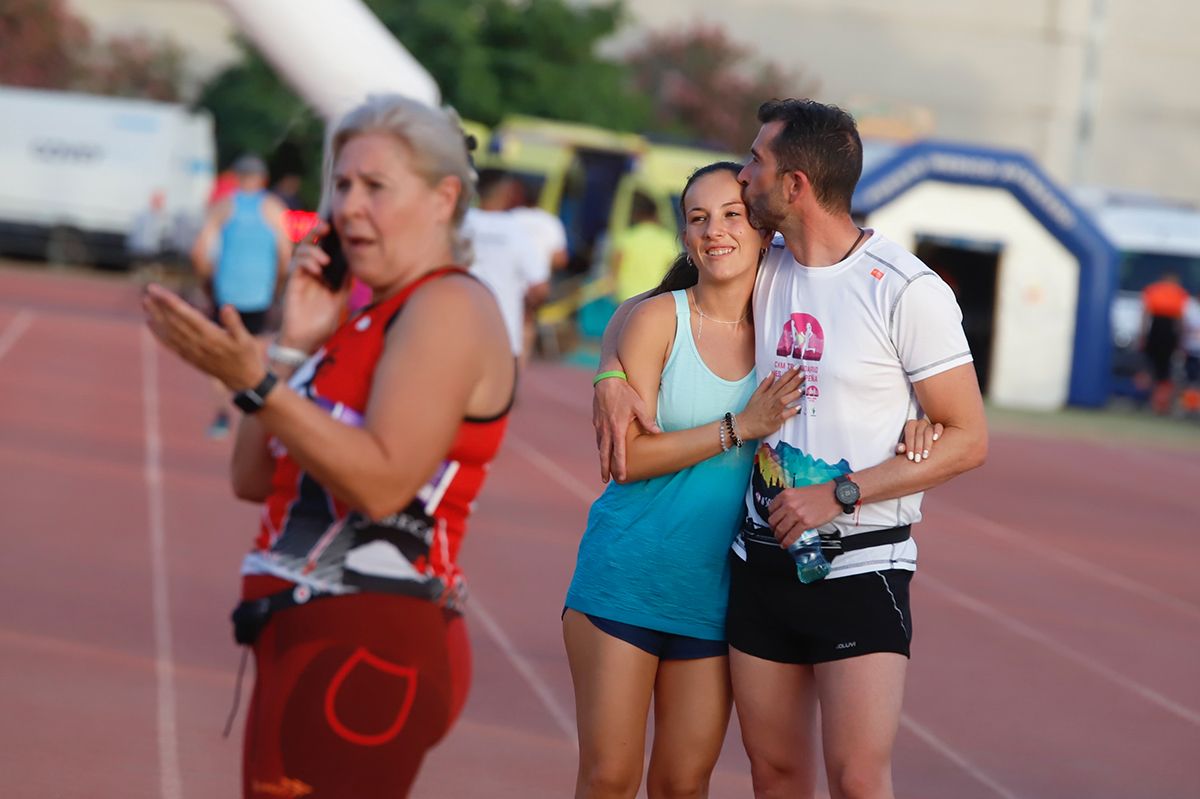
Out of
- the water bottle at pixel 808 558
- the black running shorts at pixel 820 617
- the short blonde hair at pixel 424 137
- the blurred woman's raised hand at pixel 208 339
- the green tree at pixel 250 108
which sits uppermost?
the green tree at pixel 250 108

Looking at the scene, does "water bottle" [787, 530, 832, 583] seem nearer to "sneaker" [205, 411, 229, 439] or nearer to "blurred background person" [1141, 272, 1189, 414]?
"sneaker" [205, 411, 229, 439]

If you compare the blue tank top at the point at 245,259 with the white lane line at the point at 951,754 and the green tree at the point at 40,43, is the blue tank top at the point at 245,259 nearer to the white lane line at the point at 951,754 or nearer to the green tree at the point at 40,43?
the white lane line at the point at 951,754

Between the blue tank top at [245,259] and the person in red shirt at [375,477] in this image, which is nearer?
the person in red shirt at [375,477]

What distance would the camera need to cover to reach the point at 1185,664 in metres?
8.74

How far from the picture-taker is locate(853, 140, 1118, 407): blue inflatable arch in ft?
75.5

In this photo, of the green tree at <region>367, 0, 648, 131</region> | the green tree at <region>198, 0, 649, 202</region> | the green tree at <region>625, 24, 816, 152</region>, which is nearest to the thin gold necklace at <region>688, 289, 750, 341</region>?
the green tree at <region>198, 0, 649, 202</region>

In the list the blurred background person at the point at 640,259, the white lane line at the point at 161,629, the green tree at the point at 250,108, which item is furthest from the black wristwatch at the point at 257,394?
the green tree at the point at 250,108

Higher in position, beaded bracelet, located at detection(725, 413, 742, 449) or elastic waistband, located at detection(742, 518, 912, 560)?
beaded bracelet, located at detection(725, 413, 742, 449)

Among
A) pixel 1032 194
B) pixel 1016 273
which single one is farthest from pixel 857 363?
pixel 1016 273

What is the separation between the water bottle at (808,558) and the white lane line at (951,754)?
2648 mm

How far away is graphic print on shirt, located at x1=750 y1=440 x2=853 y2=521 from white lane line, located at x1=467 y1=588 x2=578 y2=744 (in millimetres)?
2661

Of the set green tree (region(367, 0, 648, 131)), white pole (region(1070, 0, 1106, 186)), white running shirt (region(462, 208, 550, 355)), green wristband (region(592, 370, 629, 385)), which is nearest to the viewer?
green wristband (region(592, 370, 629, 385))

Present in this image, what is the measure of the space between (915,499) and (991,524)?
9276mm

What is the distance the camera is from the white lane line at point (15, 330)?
60.9ft
